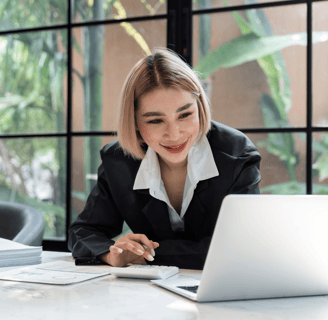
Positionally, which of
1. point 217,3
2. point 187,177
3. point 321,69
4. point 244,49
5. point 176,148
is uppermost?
point 217,3

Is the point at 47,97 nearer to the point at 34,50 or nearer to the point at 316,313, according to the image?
the point at 34,50

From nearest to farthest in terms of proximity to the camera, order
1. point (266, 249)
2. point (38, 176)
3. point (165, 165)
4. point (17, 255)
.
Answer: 1. point (266, 249)
2. point (17, 255)
3. point (165, 165)
4. point (38, 176)

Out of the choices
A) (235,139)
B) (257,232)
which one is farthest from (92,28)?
(257,232)

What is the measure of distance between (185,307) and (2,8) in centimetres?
300

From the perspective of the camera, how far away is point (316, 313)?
813 millimetres

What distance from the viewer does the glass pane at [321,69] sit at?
2.36m

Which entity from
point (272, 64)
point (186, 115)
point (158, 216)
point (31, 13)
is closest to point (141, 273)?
point (158, 216)

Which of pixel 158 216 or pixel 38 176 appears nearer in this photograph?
pixel 158 216

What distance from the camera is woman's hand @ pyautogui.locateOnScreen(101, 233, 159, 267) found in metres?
1.25

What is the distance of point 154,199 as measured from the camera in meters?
1.68

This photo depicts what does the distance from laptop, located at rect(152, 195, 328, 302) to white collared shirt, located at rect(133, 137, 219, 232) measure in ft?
2.51

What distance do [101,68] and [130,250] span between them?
185 centimetres

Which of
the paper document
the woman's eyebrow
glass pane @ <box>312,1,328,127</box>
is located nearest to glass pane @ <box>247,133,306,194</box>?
glass pane @ <box>312,1,328,127</box>

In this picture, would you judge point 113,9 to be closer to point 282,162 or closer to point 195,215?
point 282,162
